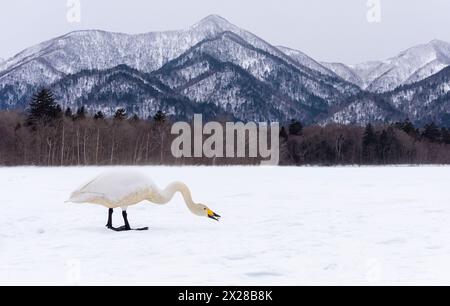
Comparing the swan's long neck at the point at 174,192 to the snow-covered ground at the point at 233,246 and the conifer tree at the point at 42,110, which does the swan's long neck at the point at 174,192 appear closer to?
the snow-covered ground at the point at 233,246

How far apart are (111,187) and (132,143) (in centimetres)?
6974

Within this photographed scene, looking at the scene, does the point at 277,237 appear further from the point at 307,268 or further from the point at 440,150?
the point at 440,150

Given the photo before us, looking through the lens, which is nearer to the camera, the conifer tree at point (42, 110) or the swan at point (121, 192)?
the swan at point (121, 192)

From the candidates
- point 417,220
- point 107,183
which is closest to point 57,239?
point 107,183

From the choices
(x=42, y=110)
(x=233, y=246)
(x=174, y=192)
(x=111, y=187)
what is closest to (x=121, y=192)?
(x=111, y=187)

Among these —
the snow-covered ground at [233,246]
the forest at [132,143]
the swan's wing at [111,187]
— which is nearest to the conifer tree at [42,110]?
the forest at [132,143]

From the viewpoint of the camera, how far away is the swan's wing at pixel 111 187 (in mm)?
10266

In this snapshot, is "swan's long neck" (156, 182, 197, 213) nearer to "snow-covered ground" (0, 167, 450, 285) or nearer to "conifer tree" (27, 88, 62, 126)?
"snow-covered ground" (0, 167, 450, 285)

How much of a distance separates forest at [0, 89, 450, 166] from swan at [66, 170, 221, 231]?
58792 millimetres

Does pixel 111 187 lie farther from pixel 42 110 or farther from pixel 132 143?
pixel 132 143

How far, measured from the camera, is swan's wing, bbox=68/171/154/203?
10266 millimetres

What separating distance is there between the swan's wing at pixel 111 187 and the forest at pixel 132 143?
193 feet

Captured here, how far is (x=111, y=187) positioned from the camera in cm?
1031
